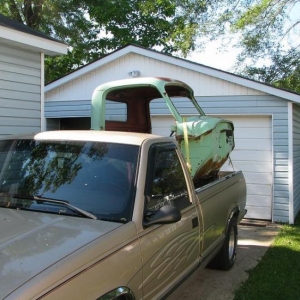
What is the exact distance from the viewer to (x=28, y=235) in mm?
2410

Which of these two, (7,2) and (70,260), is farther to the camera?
(7,2)

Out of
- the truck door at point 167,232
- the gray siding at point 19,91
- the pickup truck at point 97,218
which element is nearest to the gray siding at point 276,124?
the gray siding at point 19,91

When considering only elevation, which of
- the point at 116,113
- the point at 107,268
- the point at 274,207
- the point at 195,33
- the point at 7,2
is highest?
the point at 7,2

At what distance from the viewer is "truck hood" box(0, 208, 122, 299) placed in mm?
1986

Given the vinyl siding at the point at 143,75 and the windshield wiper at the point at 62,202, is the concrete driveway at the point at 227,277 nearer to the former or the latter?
the windshield wiper at the point at 62,202

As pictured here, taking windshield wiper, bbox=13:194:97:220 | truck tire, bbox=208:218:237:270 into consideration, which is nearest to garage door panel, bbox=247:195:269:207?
truck tire, bbox=208:218:237:270

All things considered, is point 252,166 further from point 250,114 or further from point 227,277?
Result: point 227,277

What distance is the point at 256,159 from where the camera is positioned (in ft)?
30.9

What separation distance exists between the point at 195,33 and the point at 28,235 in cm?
1520

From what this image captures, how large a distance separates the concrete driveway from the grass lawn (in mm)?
115

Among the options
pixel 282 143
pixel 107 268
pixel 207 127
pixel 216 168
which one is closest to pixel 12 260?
pixel 107 268

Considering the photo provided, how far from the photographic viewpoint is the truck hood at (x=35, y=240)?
199 centimetres

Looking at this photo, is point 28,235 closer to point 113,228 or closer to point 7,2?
point 113,228

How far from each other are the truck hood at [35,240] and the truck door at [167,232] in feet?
1.31
